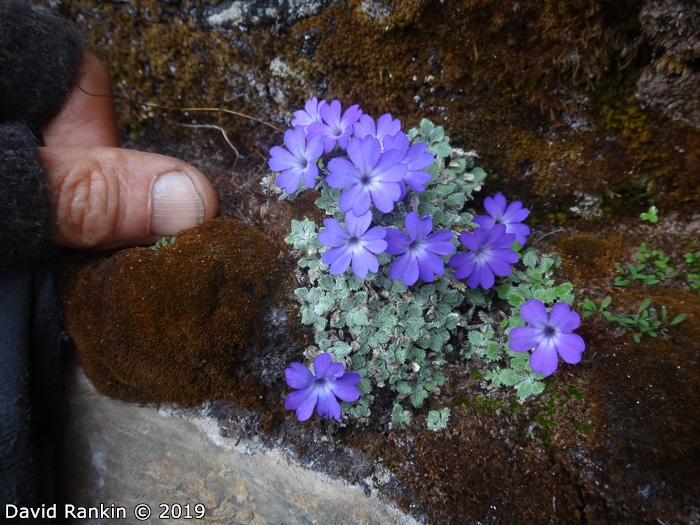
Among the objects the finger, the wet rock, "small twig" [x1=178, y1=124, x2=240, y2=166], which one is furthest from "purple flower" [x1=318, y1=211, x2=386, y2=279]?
the finger

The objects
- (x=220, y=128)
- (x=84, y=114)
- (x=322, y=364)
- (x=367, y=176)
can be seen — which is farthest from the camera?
(x=220, y=128)

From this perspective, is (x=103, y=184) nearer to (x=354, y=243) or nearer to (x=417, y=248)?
(x=354, y=243)

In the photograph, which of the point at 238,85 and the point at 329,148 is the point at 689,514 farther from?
the point at 238,85

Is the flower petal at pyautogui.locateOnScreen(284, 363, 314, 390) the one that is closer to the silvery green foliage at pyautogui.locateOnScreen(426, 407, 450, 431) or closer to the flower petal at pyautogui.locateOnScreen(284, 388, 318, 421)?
the flower petal at pyautogui.locateOnScreen(284, 388, 318, 421)

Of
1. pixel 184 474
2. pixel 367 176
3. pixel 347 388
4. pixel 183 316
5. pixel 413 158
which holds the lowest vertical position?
pixel 184 474

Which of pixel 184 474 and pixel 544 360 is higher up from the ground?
pixel 544 360

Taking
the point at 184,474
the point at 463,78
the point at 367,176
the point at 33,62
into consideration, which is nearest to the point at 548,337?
the point at 367,176
